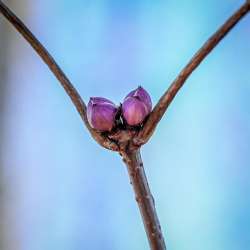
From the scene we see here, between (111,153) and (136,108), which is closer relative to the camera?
(136,108)

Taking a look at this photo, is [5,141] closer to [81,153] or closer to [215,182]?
[81,153]

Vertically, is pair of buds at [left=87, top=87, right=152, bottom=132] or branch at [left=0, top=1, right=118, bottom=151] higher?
branch at [left=0, top=1, right=118, bottom=151]

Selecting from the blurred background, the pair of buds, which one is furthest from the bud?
the blurred background

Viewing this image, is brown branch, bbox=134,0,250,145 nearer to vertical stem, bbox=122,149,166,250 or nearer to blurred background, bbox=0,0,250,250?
vertical stem, bbox=122,149,166,250

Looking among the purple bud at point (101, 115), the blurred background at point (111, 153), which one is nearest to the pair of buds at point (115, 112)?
the purple bud at point (101, 115)

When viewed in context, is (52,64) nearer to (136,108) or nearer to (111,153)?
(136,108)

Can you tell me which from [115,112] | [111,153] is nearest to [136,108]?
[115,112]

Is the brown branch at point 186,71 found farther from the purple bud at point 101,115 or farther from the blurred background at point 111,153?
the blurred background at point 111,153
